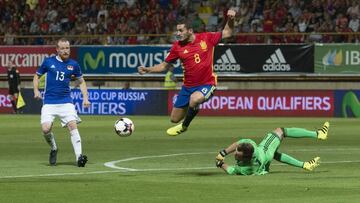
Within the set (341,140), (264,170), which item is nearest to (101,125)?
(341,140)

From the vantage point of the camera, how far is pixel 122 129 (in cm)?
1923

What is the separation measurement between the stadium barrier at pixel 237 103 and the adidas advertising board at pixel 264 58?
2.99 m

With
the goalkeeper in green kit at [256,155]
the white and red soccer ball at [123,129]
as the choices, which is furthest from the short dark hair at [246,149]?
the white and red soccer ball at [123,129]

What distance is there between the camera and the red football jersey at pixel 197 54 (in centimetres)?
1977

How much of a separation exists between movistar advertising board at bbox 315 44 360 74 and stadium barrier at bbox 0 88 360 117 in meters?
3.01

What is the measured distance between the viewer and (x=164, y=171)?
18.1 metres

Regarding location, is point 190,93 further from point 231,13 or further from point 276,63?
point 276,63

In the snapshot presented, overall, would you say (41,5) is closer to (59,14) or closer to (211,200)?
(59,14)

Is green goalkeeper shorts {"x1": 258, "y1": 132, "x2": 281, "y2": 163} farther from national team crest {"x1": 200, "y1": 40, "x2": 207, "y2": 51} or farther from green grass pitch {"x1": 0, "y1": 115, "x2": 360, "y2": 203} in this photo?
national team crest {"x1": 200, "y1": 40, "x2": 207, "y2": 51}

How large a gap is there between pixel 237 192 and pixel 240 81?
3273cm

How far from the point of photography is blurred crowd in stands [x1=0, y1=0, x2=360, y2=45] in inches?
1747

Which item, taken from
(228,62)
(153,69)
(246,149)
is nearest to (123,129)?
(153,69)

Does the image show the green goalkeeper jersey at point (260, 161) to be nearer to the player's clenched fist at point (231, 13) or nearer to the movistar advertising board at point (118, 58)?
the player's clenched fist at point (231, 13)

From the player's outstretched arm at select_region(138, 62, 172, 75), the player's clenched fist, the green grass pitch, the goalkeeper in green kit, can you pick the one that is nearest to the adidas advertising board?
the green grass pitch
